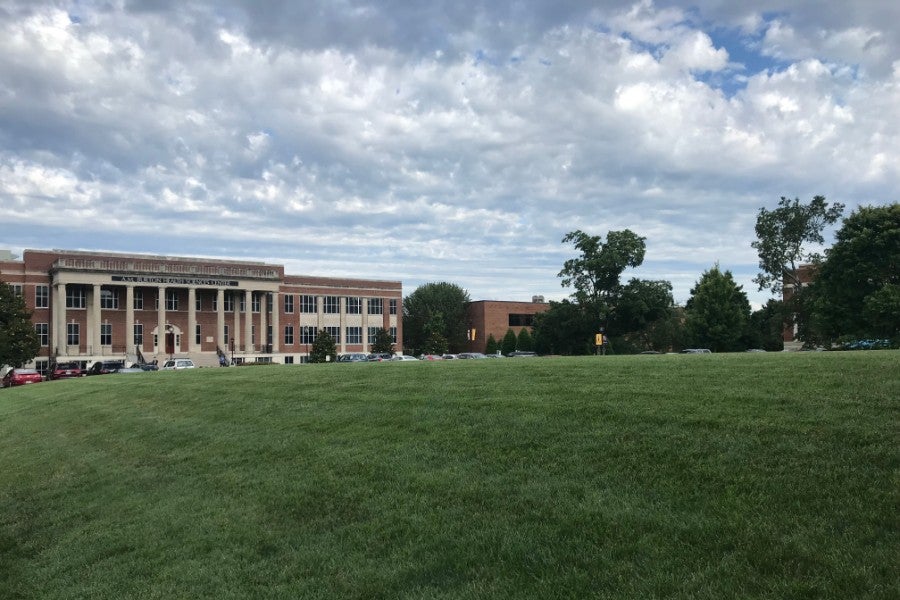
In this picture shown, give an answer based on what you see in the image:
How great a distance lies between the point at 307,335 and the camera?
8162 centimetres

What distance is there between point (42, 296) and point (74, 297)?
2779 mm

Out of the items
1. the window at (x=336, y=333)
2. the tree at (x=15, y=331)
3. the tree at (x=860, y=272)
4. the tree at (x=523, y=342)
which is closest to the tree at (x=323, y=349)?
the window at (x=336, y=333)

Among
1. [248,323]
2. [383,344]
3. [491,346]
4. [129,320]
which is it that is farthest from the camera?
[491,346]

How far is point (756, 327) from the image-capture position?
76875 mm

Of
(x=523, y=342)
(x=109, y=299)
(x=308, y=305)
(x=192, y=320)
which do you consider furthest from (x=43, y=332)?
(x=523, y=342)

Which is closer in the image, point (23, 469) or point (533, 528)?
point (533, 528)

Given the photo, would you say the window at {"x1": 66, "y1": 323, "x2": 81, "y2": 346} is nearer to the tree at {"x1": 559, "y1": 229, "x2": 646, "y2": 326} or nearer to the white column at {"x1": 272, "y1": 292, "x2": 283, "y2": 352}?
the white column at {"x1": 272, "y1": 292, "x2": 283, "y2": 352}

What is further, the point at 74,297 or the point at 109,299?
the point at 109,299

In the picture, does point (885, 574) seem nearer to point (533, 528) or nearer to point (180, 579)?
point (533, 528)

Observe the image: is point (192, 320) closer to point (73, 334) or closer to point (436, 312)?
point (73, 334)

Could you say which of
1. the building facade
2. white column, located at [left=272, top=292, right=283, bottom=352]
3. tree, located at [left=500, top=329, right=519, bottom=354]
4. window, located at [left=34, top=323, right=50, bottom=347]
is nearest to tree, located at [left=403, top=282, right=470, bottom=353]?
tree, located at [left=500, top=329, right=519, bottom=354]

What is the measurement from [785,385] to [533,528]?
544 cm

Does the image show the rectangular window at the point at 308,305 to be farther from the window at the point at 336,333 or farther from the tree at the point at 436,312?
the tree at the point at 436,312

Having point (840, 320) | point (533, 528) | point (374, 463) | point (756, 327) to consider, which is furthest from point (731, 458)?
point (756, 327)
